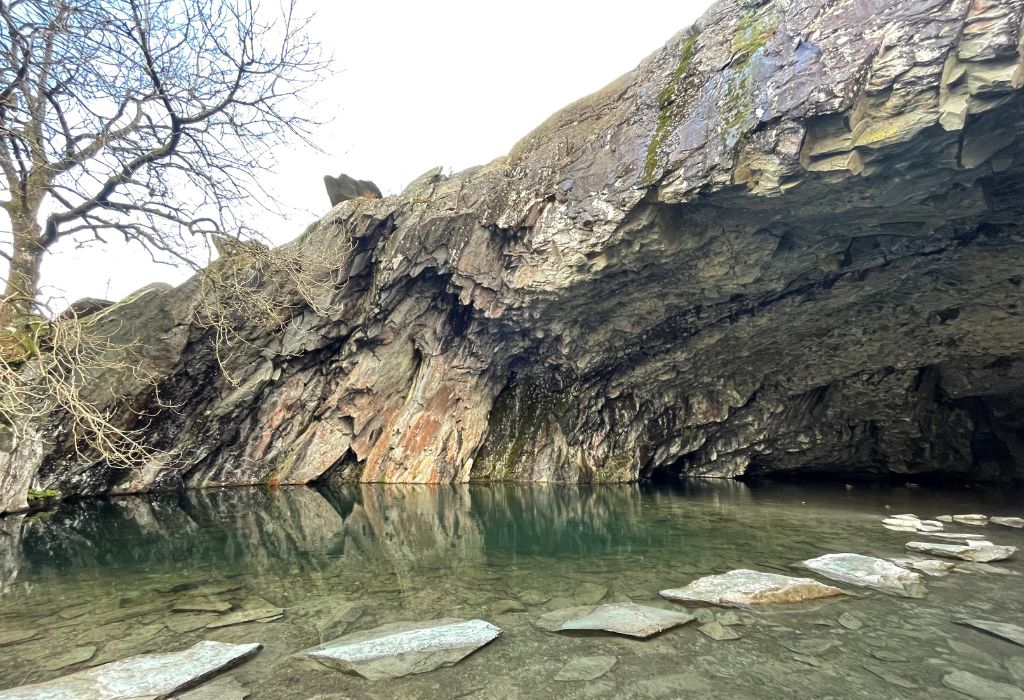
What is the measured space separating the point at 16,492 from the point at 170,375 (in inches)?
213

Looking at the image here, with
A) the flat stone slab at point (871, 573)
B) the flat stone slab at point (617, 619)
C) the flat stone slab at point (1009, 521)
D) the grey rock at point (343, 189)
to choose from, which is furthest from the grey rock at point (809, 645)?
the grey rock at point (343, 189)

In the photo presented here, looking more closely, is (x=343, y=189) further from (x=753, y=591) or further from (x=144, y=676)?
(x=753, y=591)

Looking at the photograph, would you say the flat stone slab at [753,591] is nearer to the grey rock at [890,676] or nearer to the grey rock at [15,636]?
the grey rock at [890,676]

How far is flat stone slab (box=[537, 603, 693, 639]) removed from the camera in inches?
161

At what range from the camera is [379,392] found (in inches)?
830

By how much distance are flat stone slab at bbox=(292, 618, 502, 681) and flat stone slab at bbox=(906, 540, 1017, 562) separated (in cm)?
580

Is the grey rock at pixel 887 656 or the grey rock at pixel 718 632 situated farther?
the grey rock at pixel 718 632

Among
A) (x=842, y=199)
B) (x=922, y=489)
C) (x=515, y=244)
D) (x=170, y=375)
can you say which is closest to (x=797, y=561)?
(x=842, y=199)

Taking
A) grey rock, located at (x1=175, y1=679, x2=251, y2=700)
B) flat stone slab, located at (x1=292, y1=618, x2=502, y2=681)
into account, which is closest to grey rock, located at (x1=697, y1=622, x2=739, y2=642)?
flat stone slab, located at (x1=292, y1=618, x2=502, y2=681)

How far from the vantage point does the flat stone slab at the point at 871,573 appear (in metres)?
4.91

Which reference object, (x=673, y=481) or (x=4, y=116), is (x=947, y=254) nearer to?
(x=673, y=481)

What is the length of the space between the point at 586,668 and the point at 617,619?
2.93 ft

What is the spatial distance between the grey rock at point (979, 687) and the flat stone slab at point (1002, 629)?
34.3 inches

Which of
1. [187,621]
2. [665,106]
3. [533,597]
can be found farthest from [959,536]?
[665,106]
